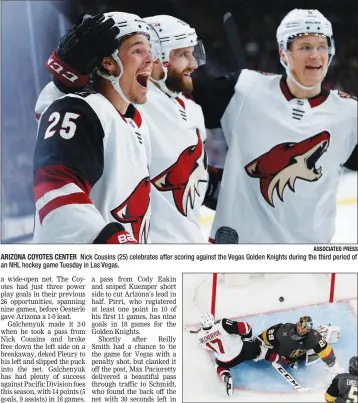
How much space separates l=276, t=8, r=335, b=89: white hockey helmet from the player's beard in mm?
268

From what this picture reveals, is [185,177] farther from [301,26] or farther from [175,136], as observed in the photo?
[301,26]

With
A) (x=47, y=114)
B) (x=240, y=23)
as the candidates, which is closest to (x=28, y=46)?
(x=47, y=114)

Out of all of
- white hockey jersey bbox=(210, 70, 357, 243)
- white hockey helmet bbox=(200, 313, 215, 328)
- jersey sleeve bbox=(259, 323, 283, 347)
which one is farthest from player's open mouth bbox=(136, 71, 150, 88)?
jersey sleeve bbox=(259, 323, 283, 347)

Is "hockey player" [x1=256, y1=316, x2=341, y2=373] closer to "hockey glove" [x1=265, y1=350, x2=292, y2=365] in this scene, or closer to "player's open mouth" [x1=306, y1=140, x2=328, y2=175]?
"hockey glove" [x1=265, y1=350, x2=292, y2=365]

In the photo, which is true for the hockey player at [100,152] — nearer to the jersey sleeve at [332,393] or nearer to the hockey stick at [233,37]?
the hockey stick at [233,37]

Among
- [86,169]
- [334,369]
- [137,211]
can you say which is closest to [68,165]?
[86,169]

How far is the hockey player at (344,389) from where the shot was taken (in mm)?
1653

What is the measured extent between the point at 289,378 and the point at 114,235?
2.14 feet

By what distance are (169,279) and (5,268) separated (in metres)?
0.45

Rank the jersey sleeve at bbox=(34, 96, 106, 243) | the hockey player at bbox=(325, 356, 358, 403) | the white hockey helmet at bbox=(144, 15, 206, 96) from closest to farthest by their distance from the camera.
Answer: the jersey sleeve at bbox=(34, 96, 106, 243) < the white hockey helmet at bbox=(144, 15, 206, 96) < the hockey player at bbox=(325, 356, 358, 403)

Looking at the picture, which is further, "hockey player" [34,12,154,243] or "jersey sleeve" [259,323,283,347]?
"jersey sleeve" [259,323,283,347]

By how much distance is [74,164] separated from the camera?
1447 millimetres

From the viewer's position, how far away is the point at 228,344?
171 centimetres

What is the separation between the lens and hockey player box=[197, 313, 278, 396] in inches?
66.5
